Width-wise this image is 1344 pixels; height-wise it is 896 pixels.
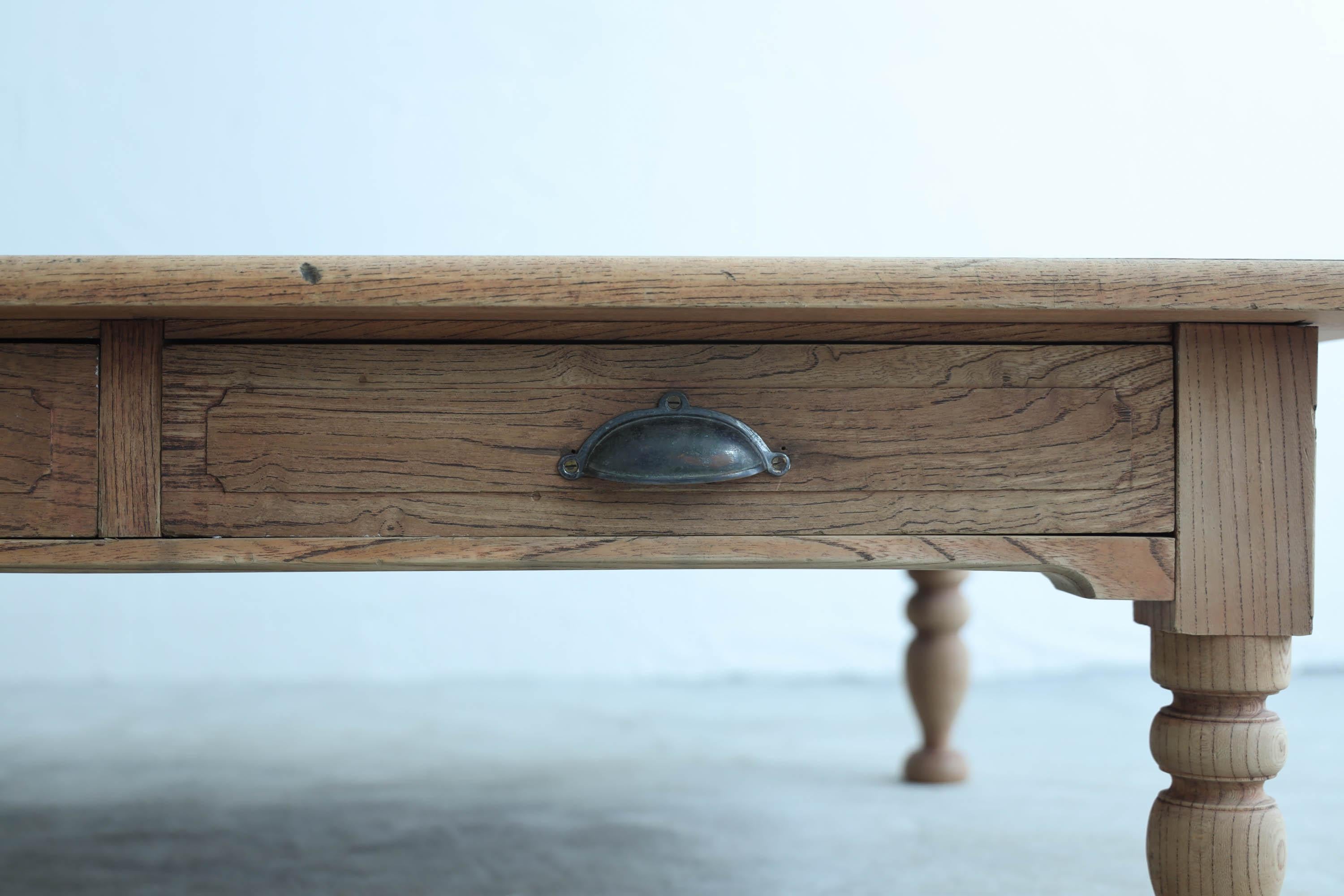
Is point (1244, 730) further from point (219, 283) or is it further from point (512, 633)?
point (512, 633)

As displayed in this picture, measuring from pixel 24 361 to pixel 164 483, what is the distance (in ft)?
0.38

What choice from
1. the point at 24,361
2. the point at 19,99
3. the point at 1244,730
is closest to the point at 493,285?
the point at 24,361

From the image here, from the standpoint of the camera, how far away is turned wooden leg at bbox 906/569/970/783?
162 cm

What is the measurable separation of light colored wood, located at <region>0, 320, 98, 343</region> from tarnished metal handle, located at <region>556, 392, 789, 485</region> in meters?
0.30

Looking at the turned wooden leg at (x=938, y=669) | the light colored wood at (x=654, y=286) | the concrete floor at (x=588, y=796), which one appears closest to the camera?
the light colored wood at (x=654, y=286)

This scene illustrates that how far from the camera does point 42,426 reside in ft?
2.46

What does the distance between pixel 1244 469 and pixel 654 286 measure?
395mm

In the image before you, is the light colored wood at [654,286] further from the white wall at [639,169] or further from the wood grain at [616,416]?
the white wall at [639,169]

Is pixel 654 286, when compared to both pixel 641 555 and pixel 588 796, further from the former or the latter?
pixel 588 796

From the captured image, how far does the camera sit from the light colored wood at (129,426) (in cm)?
75

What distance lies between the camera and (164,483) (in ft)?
2.47

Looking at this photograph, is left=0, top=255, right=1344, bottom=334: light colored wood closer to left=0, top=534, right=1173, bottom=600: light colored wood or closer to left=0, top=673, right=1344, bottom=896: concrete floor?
left=0, top=534, right=1173, bottom=600: light colored wood

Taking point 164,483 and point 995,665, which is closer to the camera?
point 164,483

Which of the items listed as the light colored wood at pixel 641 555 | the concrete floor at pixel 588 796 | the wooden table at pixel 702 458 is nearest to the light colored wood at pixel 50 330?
the wooden table at pixel 702 458
